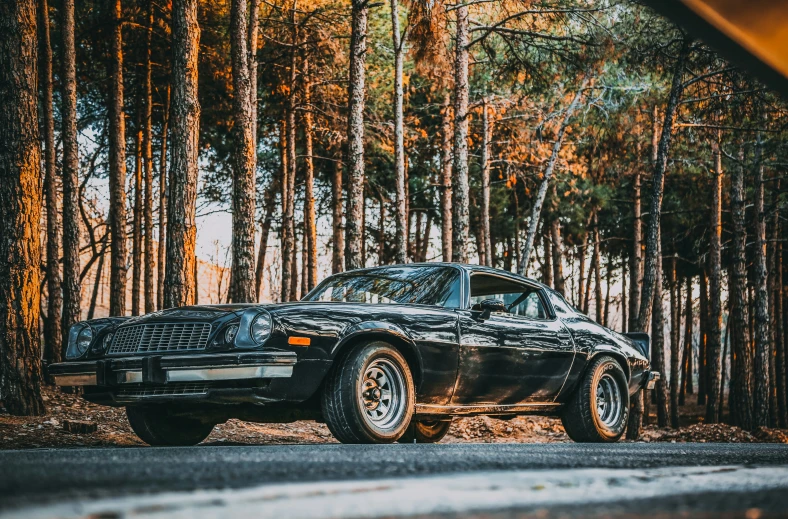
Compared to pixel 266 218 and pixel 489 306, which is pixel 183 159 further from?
pixel 266 218

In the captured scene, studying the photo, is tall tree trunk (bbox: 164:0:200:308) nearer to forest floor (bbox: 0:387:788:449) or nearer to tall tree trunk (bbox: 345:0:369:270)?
forest floor (bbox: 0:387:788:449)

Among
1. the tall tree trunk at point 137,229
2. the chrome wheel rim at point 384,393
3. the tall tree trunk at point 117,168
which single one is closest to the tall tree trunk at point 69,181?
the tall tree trunk at point 117,168

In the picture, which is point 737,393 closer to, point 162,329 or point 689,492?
point 162,329

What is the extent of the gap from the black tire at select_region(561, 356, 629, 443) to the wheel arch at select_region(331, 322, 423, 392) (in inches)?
95.6

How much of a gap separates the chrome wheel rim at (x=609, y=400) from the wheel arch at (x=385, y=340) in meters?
2.87

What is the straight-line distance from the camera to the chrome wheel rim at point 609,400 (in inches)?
369

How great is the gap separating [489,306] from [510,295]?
39.9 inches

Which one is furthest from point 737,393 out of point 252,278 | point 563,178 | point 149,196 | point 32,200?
point 32,200

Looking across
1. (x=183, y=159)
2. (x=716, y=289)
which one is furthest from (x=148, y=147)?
(x=716, y=289)

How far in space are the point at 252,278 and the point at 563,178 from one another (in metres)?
18.1

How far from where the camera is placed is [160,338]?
22.5 ft

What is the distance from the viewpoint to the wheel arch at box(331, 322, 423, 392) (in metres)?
6.66

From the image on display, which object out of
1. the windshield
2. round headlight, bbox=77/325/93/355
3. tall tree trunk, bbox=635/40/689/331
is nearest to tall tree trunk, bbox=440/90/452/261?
tall tree trunk, bbox=635/40/689/331

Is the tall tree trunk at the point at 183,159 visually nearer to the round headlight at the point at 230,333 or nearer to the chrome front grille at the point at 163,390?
the chrome front grille at the point at 163,390
